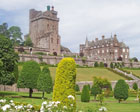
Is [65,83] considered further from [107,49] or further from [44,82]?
[107,49]

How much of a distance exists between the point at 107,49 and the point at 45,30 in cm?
2565

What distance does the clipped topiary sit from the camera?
474 inches

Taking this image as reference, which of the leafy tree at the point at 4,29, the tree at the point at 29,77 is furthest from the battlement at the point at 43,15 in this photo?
the tree at the point at 29,77

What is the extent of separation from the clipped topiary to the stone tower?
6324 centimetres

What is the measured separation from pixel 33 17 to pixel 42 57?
31552mm

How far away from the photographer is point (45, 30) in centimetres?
8556

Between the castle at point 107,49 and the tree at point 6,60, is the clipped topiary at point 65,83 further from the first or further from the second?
the castle at point 107,49

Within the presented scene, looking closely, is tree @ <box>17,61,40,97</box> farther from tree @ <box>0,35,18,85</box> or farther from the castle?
the castle

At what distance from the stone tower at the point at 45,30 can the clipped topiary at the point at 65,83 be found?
63.2 meters

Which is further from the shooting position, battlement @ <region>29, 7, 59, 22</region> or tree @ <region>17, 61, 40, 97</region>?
battlement @ <region>29, 7, 59, 22</region>

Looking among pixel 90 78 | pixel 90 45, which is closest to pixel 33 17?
pixel 90 45

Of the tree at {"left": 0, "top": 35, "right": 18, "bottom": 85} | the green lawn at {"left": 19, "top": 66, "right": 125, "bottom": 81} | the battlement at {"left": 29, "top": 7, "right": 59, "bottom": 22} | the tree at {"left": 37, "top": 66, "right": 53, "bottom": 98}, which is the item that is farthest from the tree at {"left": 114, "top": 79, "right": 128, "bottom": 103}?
the battlement at {"left": 29, "top": 7, "right": 59, "bottom": 22}

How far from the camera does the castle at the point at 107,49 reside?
91.2m

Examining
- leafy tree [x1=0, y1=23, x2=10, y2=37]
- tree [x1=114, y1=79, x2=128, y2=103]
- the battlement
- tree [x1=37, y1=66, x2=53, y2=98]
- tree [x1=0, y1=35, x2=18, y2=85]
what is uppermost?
the battlement
